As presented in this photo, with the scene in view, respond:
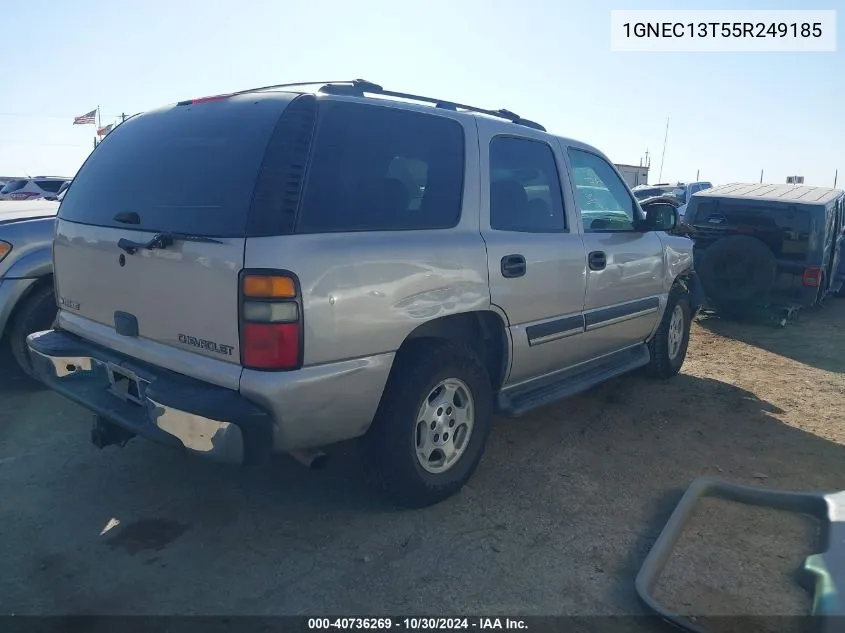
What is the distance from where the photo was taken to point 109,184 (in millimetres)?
3322

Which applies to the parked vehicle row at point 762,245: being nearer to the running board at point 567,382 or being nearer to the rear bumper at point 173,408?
the running board at point 567,382

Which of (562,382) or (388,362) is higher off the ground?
(388,362)

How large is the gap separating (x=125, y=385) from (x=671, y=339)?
171 inches

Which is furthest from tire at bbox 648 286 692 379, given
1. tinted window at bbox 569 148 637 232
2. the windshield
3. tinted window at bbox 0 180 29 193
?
tinted window at bbox 0 180 29 193

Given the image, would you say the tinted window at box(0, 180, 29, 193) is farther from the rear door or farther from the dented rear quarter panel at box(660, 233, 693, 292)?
the dented rear quarter panel at box(660, 233, 693, 292)

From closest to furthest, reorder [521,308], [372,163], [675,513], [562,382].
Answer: [372,163]
[675,513]
[521,308]
[562,382]

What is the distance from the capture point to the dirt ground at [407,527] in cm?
265

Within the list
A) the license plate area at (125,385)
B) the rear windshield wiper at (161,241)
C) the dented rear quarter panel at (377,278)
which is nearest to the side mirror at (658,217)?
the dented rear quarter panel at (377,278)

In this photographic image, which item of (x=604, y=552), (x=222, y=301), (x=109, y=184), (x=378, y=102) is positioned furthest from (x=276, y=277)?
(x=604, y=552)

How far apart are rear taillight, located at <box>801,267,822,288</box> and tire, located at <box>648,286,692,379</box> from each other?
2985mm

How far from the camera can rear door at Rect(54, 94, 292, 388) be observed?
2650 mm

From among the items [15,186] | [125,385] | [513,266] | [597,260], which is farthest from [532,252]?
[15,186]

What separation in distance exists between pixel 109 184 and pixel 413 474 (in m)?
2.06

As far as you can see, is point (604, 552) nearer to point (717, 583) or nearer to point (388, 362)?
point (717, 583)
